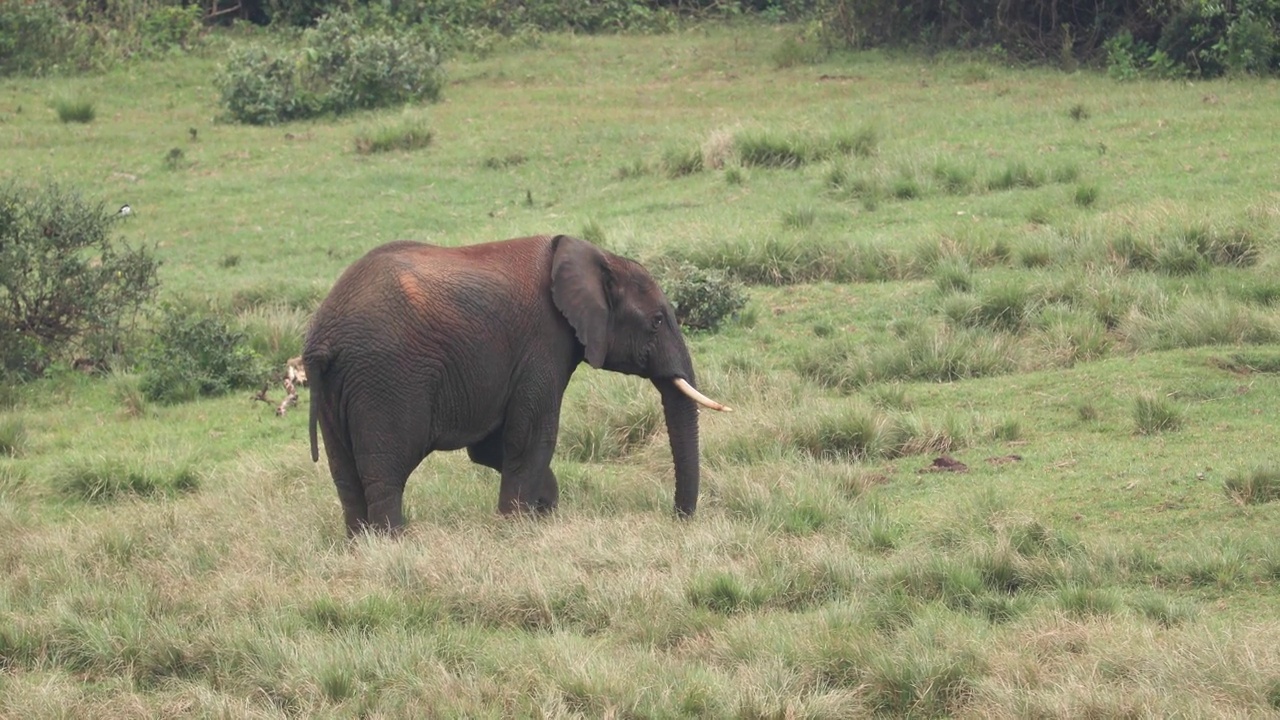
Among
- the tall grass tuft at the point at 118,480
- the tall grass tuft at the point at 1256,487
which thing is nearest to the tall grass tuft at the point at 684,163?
the tall grass tuft at the point at 118,480

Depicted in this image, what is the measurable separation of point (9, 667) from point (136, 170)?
43.5 ft

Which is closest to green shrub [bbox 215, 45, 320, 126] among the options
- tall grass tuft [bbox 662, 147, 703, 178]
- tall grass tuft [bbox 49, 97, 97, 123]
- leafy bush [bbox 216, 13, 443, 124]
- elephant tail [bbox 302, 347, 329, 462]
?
leafy bush [bbox 216, 13, 443, 124]

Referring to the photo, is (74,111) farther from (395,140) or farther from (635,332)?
(635,332)

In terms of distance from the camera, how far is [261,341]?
46.2 feet

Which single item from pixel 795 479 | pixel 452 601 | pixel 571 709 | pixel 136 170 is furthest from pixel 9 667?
pixel 136 170

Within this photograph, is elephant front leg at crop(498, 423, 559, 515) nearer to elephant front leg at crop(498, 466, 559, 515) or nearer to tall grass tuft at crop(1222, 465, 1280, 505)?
elephant front leg at crop(498, 466, 559, 515)

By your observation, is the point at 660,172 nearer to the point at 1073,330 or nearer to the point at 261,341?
the point at 261,341

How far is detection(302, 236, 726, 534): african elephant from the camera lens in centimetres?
868

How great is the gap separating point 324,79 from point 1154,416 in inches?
598

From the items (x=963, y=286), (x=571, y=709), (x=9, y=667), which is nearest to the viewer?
(x=571, y=709)

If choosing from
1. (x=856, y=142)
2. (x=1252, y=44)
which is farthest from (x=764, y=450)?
(x=1252, y=44)

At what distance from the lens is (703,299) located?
44.1 feet

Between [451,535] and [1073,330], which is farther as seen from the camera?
[1073,330]

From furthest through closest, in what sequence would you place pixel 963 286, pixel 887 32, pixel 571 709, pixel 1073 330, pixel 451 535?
pixel 887 32
pixel 963 286
pixel 1073 330
pixel 451 535
pixel 571 709
